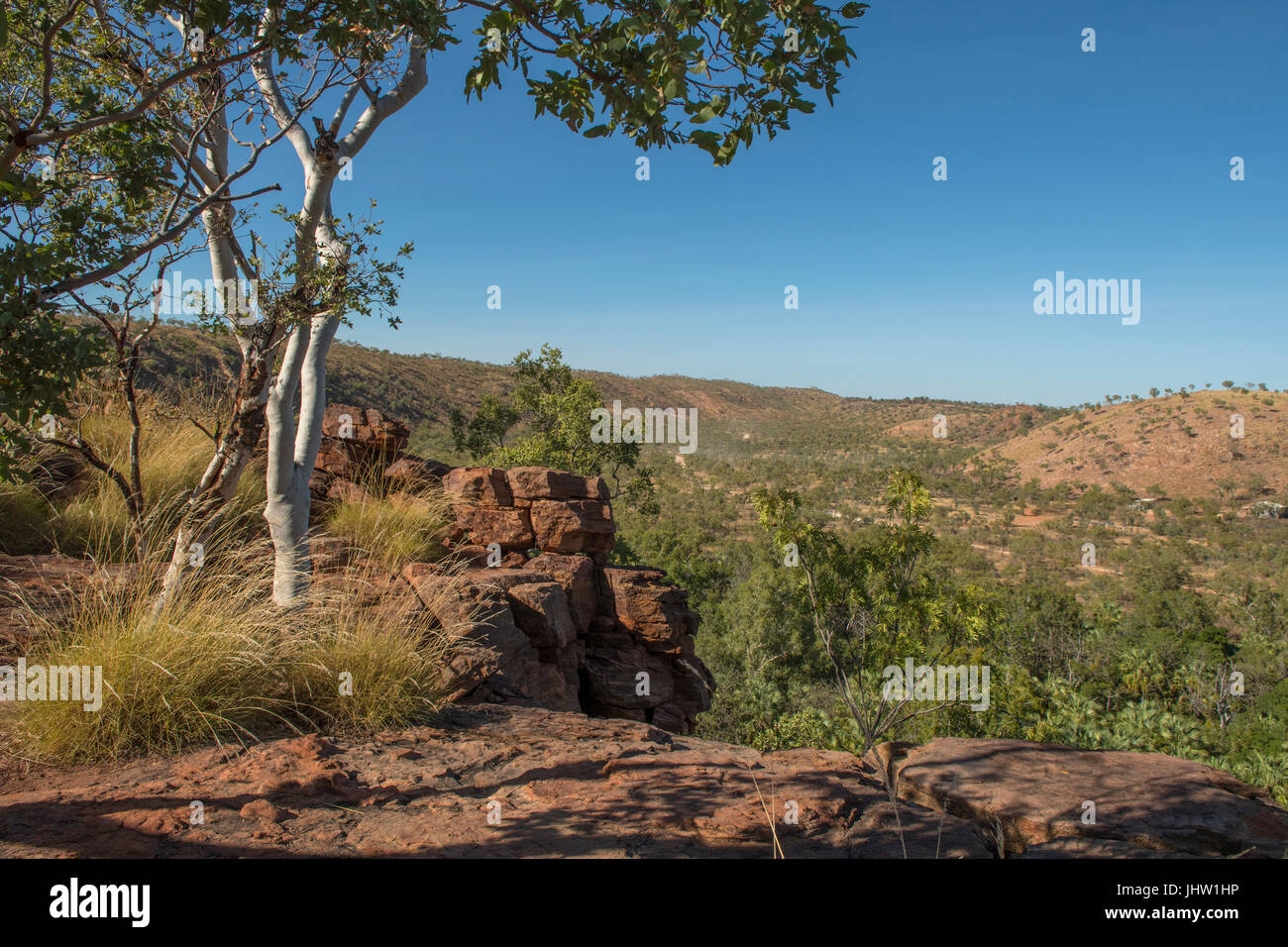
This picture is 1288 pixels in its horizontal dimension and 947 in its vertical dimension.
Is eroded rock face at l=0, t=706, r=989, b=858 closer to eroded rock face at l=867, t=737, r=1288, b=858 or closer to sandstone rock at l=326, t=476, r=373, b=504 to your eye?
eroded rock face at l=867, t=737, r=1288, b=858

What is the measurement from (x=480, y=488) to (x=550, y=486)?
941 millimetres

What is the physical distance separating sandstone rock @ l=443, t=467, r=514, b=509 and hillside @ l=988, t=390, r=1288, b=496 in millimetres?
51660

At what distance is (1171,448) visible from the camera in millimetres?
49906

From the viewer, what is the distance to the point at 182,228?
3604 millimetres

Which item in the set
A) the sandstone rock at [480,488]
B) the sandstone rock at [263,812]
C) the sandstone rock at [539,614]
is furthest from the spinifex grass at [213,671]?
the sandstone rock at [480,488]

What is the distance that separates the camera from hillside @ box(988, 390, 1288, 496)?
151 feet

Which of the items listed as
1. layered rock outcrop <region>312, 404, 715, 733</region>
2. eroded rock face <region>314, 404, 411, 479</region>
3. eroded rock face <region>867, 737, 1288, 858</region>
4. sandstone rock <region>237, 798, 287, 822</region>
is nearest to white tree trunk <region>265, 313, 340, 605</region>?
sandstone rock <region>237, 798, 287, 822</region>

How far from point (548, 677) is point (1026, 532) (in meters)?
38.3

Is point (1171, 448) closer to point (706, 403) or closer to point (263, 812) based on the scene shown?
point (706, 403)

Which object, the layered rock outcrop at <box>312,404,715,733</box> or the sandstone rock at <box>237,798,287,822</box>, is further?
the layered rock outcrop at <box>312,404,715,733</box>

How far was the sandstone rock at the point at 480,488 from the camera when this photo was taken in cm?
905

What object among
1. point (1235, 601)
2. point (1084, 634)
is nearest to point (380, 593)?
point (1084, 634)

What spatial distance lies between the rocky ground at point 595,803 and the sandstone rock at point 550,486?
5001 mm
